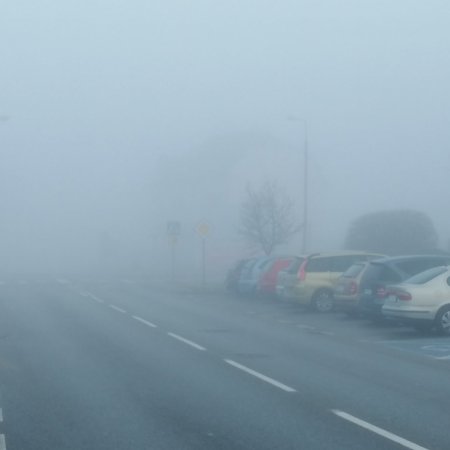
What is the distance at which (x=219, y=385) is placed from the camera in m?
13.9

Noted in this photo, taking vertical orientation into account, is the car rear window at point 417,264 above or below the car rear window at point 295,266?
above

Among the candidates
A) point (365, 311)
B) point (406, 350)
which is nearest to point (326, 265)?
point (365, 311)

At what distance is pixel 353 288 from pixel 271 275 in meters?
9.77

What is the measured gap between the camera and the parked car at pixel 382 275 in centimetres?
2459

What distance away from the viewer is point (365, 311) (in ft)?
81.5

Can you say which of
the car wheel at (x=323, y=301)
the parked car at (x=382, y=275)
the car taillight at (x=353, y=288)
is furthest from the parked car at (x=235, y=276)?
the parked car at (x=382, y=275)

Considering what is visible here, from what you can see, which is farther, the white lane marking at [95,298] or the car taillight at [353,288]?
the white lane marking at [95,298]

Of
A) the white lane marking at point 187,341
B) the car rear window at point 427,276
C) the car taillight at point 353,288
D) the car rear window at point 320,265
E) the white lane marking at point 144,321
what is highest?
the car rear window at point 427,276

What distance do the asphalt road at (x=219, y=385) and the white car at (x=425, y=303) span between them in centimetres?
49

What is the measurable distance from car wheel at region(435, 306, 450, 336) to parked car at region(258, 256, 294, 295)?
13737 mm

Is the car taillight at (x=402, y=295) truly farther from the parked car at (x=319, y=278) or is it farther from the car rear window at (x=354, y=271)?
the parked car at (x=319, y=278)

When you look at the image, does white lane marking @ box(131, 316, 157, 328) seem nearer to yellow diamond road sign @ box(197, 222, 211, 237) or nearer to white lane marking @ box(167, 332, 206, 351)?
white lane marking @ box(167, 332, 206, 351)

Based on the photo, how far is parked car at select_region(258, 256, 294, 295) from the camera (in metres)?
35.6

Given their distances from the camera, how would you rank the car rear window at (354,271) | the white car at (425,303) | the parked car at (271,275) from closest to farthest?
the white car at (425,303) < the car rear window at (354,271) < the parked car at (271,275)
